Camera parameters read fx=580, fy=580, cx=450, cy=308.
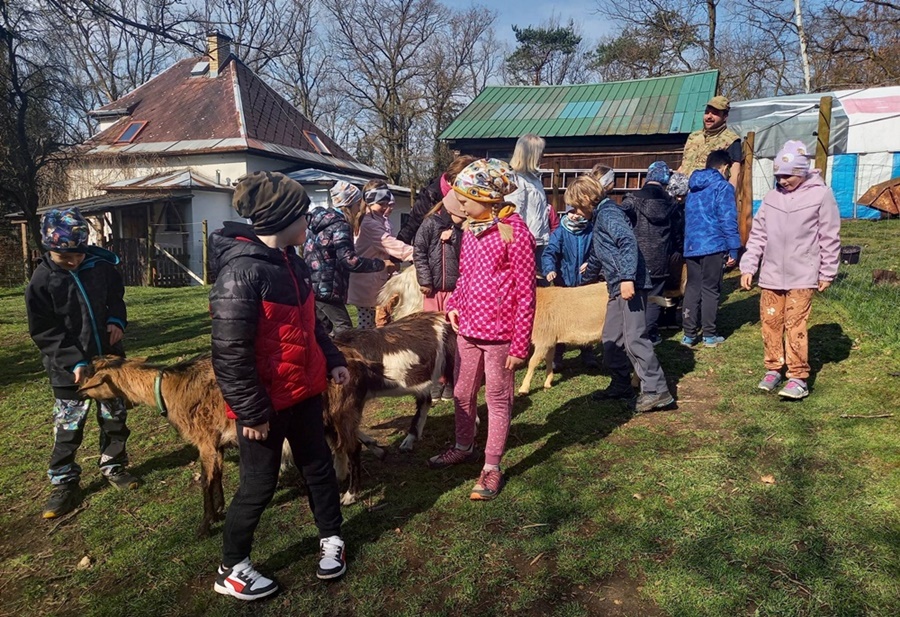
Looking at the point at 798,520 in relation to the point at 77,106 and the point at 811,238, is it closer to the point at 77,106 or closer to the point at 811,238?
the point at 811,238

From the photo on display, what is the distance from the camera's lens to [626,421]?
452cm

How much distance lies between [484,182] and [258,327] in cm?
145

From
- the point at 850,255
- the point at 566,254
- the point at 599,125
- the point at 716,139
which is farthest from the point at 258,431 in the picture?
the point at 599,125

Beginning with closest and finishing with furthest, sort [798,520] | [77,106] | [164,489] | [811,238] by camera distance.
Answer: [798,520], [164,489], [811,238], [77,106]

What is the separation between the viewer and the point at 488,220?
3.25 m

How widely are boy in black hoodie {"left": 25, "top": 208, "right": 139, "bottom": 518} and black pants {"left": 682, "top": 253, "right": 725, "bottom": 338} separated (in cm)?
545

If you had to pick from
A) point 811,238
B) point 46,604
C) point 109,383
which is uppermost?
point 811,238

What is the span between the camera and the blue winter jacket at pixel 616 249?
14.1 feet

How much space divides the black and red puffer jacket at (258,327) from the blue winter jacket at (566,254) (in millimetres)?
3737

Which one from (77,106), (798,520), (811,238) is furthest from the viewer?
(77,106)

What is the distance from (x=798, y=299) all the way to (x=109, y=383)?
4836mm

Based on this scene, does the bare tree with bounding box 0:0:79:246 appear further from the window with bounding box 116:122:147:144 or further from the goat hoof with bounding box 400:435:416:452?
the goat hoof with bounding box 400:435:416:452

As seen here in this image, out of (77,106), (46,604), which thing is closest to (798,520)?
(46,604)

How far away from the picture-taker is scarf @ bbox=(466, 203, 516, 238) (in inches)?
128
